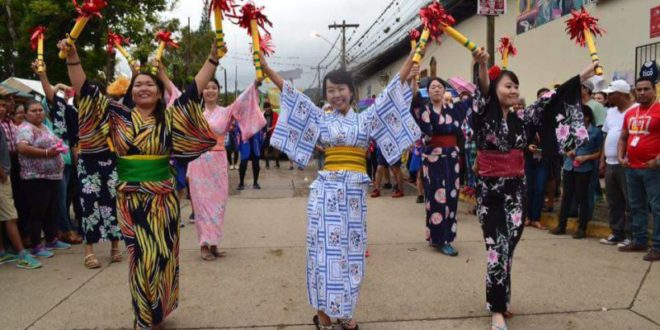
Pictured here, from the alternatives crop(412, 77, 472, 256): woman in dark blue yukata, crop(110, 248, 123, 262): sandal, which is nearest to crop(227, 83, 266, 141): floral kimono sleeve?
crop(412, 77, 472, 256): woman in dark blue yukata

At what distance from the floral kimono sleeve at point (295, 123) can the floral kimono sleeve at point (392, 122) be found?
0.34m

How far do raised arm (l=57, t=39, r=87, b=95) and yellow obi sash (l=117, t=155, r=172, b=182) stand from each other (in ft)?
1.74

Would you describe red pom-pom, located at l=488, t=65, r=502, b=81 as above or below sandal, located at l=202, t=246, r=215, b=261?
above

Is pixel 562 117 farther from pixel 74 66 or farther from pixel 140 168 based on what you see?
pixel 74 66

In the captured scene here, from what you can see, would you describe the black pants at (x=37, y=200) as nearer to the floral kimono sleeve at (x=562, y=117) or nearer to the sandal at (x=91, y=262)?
the sandal at (x=91, y=262)

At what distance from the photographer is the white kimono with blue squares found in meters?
3.19

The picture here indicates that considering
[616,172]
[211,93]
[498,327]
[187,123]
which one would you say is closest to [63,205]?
[211,93]

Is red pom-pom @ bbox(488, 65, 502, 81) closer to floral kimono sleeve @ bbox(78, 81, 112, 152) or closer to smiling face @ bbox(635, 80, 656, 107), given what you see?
smiling face @ bbox(635, 80, 656, 107)

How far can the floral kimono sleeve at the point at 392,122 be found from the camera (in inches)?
134

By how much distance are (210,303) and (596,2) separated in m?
8.90

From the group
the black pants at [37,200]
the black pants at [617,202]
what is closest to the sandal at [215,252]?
the black pants at [37,200]

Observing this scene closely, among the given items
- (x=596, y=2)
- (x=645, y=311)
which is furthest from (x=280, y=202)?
(x=596, y=2)

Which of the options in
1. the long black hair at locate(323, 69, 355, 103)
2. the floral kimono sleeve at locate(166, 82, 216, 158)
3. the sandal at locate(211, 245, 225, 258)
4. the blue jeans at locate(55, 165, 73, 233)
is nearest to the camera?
the floral kimono sleeve at locate(166, 82, 216, 158)

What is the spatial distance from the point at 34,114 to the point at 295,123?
352cm
